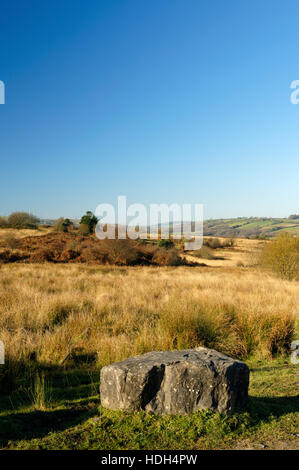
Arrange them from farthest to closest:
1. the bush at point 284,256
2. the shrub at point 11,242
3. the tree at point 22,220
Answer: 1. the tree at point 22,220
2. the shrub at point 11,242
3. the bush at point 284,256

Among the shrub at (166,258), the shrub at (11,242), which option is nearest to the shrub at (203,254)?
the shrub at (166,258)

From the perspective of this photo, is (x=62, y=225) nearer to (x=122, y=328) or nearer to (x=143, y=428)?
(x=122, y=328)

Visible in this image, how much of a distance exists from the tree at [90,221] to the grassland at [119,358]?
3131 centimetres

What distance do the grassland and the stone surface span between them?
0.36 feet

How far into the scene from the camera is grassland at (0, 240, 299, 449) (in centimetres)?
344

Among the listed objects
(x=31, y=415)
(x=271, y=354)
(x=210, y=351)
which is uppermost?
(x=210, y=351)

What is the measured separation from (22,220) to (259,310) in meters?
44.5

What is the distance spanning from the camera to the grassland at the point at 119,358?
3.44 meters

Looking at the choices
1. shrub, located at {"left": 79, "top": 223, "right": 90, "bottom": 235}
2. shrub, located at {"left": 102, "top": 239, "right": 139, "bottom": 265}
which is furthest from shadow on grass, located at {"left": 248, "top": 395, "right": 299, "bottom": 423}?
shrub, located at {"left": 79, "top": 223, "right": 90, "bottom": 235}

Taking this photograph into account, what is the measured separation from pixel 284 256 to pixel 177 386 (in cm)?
2098

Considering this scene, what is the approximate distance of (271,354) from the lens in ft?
24.5

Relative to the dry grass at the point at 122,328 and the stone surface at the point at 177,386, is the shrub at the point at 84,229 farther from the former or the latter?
the stone surface at the point at 177,386

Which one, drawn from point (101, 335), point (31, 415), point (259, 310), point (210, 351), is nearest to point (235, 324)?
point (259, 310)
